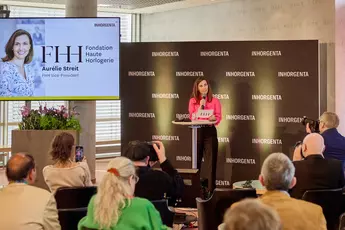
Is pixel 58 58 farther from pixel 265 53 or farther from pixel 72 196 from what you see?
pixel 72 196

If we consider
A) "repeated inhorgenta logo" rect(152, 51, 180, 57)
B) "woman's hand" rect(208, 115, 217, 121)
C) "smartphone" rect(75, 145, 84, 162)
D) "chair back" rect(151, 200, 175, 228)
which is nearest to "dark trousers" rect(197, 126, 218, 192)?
"woman's hand" rect(208, 115, 217, 121)

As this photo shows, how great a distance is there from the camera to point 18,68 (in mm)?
7297

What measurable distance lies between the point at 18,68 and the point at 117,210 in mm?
5089

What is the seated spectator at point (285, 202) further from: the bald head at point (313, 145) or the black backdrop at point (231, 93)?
the black backdrop at point (231, 93)

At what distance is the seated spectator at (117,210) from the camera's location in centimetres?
267

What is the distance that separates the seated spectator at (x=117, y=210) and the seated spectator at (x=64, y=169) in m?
1.65

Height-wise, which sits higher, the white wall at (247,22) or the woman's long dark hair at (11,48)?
the white wall at (247,22)

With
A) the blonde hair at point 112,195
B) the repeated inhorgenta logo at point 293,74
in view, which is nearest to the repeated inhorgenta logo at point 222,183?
the repeated inhorgenta logo at point 293,74

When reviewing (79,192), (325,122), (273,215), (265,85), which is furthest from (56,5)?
(273,215)

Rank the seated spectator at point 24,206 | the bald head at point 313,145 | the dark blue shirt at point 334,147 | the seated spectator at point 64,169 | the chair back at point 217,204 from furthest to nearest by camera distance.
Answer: the dark blue shirt at point 334,147 → the seated spectator at point 64,169 → the bald head at point 313,145 → the chair back at point 217,204 → the seated spectator at point 24,206

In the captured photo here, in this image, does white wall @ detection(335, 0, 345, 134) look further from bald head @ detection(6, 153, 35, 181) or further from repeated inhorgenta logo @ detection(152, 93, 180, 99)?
bald head @ detection(6, 153, 35, 181)

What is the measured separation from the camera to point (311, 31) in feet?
27.8

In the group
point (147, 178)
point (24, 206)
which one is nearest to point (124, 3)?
point (147, 178)

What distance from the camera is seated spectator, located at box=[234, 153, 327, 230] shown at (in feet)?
8.91
